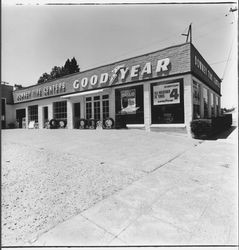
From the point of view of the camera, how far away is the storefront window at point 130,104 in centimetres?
1180

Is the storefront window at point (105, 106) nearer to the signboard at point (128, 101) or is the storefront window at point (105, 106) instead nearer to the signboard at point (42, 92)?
the signboard at point (128, 101)

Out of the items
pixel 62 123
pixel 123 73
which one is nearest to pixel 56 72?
pixel 62 123

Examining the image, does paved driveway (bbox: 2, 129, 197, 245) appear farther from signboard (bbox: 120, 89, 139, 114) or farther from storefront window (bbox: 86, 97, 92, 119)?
storefront window (bbox: 86, 97, 92, 119)

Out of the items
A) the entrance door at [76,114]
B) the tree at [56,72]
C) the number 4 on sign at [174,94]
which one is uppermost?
the tree at [56,72]

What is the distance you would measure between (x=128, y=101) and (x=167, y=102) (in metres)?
2.79

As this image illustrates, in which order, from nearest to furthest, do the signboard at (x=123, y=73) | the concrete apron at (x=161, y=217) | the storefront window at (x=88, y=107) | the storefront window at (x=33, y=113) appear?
the concrete apron at (x=161, y=217) → the signboard at (x=123, y=73) → the storefront window at (x=88, y=107) → the storefront window at (x=33, y=113)

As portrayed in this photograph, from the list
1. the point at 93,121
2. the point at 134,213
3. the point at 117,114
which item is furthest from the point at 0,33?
the point at 93,121

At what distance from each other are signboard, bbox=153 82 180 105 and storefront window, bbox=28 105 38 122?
46.6 feet

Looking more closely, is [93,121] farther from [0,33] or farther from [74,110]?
[0,33]

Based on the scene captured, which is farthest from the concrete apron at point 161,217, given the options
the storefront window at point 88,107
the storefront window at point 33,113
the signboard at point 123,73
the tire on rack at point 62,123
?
the storefront window at point 33,113

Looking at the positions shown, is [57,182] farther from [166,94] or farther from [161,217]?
[166,94]

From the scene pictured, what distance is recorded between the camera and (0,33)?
7.23ft

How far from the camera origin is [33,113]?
2017 centimetres

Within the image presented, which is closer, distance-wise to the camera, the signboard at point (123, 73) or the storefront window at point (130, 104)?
the signboard at point (123, 73)
